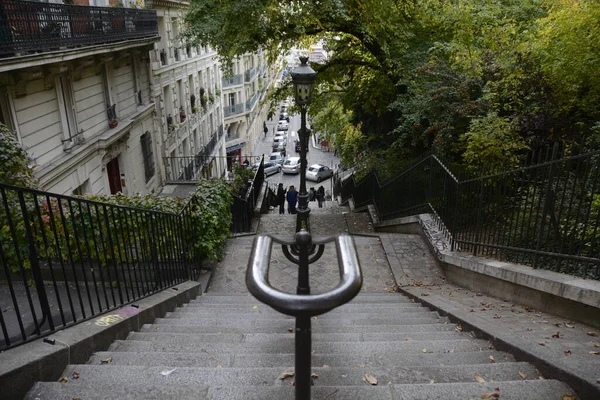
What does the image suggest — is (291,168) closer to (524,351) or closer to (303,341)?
(524,351)

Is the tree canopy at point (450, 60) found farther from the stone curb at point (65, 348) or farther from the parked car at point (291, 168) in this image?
the parked car at point (291, 168)

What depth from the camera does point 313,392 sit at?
2512 mm

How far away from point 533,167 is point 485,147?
2432mm

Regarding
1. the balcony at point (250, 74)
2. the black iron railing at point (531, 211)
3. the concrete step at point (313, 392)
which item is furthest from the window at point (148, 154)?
the balcony at point (250, 74)

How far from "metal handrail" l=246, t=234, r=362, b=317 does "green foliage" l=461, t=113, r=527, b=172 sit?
236 inches

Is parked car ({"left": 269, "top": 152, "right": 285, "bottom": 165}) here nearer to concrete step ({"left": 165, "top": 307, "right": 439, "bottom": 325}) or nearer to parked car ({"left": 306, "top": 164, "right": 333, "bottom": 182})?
parked car ({"left": 306, "top": 164, "right": 333, "bottom": 182})

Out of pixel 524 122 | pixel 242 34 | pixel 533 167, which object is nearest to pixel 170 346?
pixel 533 167

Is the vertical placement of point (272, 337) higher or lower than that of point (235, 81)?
lower

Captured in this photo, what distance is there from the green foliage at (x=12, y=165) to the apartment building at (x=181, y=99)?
9.90m

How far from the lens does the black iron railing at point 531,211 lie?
14.0ft

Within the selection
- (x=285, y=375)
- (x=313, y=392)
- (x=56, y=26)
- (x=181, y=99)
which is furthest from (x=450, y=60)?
(x=181, y=99)

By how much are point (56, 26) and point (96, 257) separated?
7.34 m

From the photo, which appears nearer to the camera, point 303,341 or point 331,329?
point 303,341

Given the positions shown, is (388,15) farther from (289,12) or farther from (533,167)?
(533,167)
